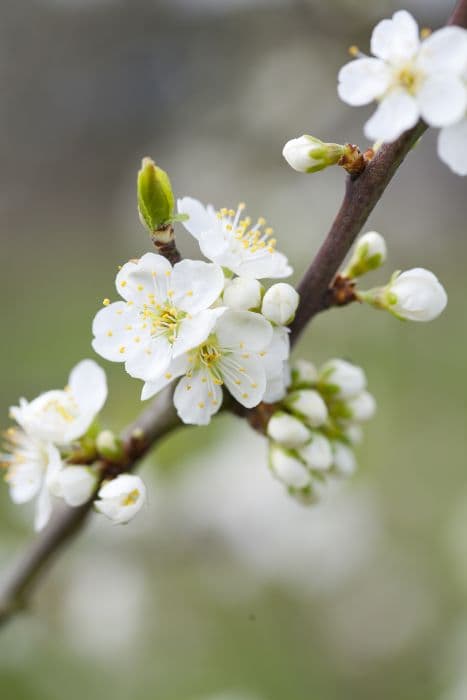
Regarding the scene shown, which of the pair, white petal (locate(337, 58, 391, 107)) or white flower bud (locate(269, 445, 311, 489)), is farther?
white flower bud (locate(269, 445, 311, 489))

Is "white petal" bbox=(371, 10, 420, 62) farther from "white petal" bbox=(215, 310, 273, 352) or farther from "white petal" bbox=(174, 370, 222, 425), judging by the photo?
"white petal" bbox=(174, 370, 222, 425)

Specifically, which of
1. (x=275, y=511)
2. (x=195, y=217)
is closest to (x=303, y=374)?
(x=195, y=217)

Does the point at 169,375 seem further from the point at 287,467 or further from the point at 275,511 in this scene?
the point at 275,511

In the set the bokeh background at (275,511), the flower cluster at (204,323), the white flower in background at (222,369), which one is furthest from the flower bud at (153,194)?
the bokeh background at (275,511)

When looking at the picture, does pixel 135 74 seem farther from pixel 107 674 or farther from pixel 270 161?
pixel 107 674

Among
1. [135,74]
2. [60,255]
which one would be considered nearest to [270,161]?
[60,255]

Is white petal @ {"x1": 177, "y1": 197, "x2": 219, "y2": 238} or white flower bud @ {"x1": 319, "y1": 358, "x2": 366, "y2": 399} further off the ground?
Result: white petal @ {"x1": 177, "y1": 197, "x2": 219, "y2": 238}

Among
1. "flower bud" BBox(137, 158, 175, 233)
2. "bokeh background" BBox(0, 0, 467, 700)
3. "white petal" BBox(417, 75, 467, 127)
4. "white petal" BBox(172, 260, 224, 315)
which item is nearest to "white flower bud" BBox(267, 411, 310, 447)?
"white petal" BBox(172, 260, 224, 315)
